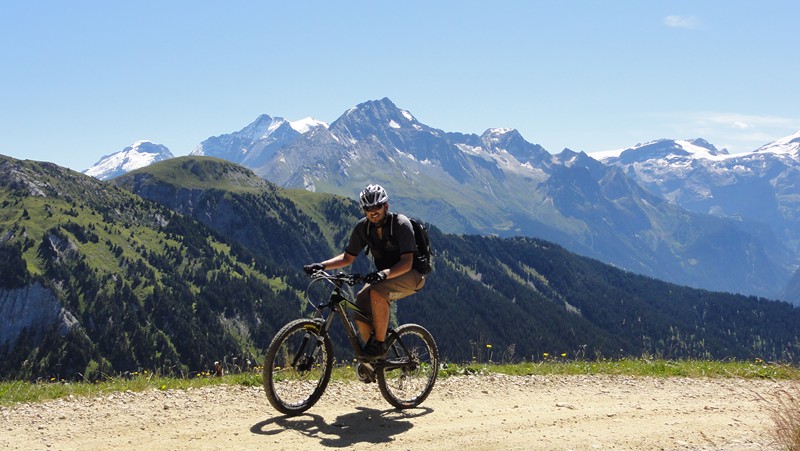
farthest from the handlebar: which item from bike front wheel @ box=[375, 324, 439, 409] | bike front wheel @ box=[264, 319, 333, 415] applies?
bike front wheel @ box=[375, 324, 439, 409]

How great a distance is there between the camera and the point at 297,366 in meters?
10.7

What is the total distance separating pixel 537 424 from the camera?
1091cm

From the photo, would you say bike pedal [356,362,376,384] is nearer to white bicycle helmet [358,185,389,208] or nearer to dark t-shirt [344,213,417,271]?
dark t-shirt [344,213,417,271]

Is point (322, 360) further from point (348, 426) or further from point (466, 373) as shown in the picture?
point (466, 373)

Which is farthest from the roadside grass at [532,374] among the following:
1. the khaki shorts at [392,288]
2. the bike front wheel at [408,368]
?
the khaki shorts at [392,288]

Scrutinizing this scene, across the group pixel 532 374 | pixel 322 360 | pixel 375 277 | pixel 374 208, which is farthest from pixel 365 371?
pixel 532 374

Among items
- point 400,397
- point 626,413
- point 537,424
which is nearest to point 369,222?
point 400,397

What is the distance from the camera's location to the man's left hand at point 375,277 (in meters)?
10.7

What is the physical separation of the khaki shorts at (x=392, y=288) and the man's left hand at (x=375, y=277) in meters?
0.14

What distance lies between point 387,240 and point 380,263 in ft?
1.89

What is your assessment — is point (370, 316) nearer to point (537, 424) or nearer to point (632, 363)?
point (537, 424)

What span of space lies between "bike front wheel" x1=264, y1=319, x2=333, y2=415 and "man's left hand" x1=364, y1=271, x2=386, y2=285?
126 centimetres

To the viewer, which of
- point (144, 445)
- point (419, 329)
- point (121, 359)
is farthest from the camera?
point (121, 359)

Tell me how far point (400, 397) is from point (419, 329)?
58.0 inches
